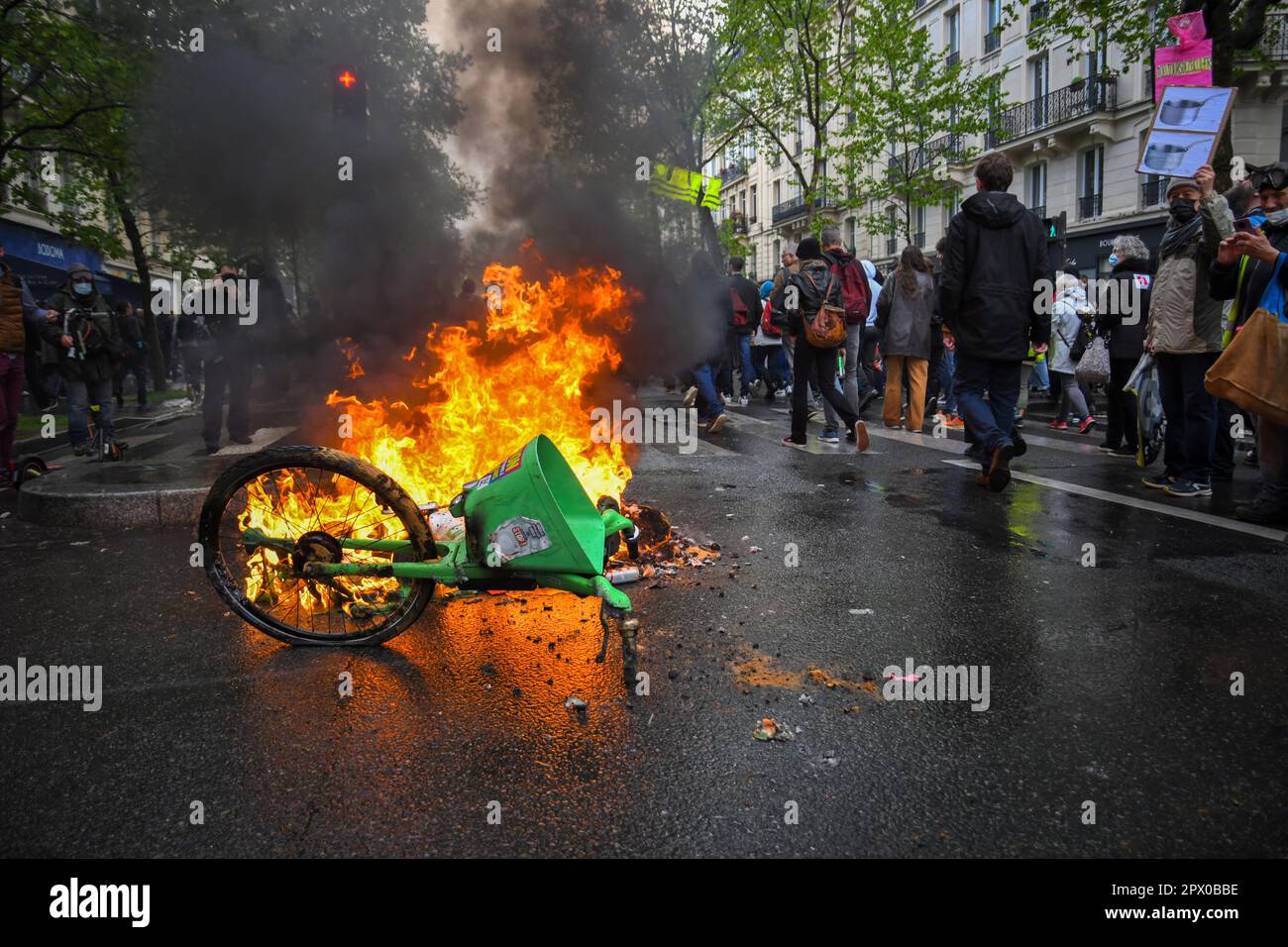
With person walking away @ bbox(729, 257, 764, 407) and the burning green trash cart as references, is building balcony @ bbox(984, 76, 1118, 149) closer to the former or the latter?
person walking away @ bbox(729, 257, 764, 407)

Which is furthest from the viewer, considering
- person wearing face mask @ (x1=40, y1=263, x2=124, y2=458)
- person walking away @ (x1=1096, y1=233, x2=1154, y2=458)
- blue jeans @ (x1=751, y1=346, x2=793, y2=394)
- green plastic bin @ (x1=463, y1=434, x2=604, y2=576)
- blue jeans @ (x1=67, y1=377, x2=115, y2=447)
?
blue jeans @ (x1=751, y1=346, x2=793, y2=394)

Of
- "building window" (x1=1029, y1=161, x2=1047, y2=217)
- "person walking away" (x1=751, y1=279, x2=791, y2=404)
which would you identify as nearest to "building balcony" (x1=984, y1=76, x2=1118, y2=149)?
"building window" (x1=1029, y1=161, x2=1047, y2=217)

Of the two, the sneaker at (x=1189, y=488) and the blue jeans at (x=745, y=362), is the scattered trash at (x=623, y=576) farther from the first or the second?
the blue jeans at (x=745, y=362)

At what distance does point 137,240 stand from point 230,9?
15.7 metres

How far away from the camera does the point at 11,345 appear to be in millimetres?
7527

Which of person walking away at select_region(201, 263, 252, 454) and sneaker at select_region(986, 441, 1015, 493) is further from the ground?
person walking away at select_region(201, 263, 252, 454)

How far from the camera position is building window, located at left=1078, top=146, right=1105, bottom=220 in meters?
29.4

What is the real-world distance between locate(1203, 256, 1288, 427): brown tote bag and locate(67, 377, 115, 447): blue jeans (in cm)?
959

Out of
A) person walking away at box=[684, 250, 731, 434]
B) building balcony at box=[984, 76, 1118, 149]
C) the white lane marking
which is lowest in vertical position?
the white lane marking

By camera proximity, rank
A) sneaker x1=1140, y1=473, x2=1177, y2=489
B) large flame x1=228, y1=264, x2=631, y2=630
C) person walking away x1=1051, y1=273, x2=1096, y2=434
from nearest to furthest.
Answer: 1. large flame x1=228, y1=264, x2=631, y2=630
2. sneaker x1=1140, y1=473, x2=1177, y2=489
3. person walking away x1=1051, y1=273, x2=1096, y2=434

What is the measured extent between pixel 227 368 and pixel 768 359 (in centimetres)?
894

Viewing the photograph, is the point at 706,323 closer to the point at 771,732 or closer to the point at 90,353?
the point at 771,732

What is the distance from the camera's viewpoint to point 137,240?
20375mm
